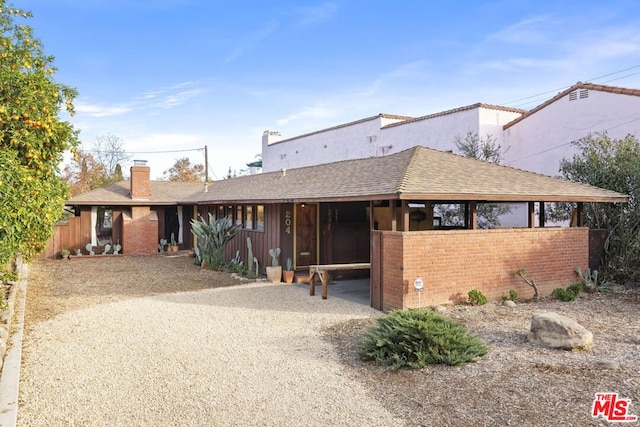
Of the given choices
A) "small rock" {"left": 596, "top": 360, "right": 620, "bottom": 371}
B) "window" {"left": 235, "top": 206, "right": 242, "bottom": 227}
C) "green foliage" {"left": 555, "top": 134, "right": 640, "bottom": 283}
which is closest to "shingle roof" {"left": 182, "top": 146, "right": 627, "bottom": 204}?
"green foliage" {"left": 555, "top": 134, "right": 640, "bottom": 283}

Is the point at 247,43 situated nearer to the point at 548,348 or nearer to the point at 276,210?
the point at 276,210

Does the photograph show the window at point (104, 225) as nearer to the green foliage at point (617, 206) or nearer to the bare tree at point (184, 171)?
the green foliage at point (617, 206)

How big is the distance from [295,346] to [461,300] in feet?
13.9

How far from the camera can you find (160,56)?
58.0 ft

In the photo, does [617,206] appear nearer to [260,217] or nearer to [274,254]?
[274,254]

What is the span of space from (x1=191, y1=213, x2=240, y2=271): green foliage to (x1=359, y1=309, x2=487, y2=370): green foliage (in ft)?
33.9

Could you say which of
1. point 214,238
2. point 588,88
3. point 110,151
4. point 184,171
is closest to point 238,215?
point 214,238

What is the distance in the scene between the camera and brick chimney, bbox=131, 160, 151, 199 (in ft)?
70.9

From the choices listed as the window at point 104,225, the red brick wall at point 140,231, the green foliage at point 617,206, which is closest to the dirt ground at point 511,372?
the green foliage at point 617,206

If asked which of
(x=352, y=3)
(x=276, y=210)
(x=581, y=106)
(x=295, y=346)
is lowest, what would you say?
(x=295, y=346)

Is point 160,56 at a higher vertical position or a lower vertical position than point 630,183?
higher

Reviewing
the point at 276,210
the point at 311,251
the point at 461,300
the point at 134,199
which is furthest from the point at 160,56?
the point at 461,300

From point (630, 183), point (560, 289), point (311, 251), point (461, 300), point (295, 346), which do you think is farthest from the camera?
point (311, 251)

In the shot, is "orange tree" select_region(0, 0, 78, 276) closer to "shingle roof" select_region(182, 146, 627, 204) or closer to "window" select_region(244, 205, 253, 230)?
"shingle roof" select_region(182, 146, 627, 204)
